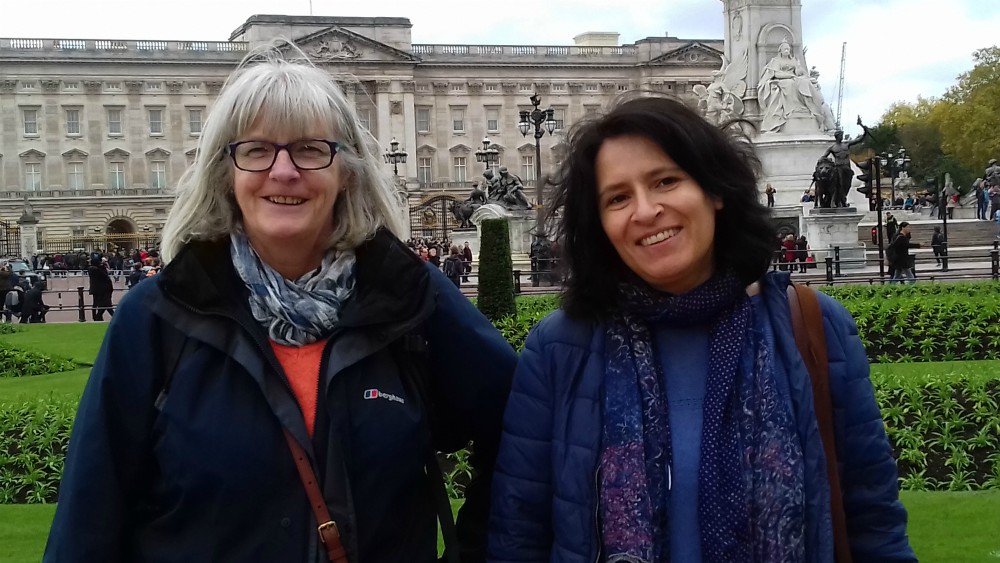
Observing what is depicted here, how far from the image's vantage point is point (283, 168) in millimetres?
2670

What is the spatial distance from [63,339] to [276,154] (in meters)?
15.6

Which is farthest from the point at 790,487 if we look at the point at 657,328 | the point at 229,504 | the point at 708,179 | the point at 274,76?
the point at 274,76

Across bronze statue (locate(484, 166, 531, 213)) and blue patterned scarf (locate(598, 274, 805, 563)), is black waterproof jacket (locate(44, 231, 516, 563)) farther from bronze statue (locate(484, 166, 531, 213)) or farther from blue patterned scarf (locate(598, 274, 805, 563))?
bronze statue (locate(484, 166, 531, 213))

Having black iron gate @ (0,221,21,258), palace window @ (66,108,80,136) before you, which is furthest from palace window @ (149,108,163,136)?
black iron gate @ (0,221,21,258)

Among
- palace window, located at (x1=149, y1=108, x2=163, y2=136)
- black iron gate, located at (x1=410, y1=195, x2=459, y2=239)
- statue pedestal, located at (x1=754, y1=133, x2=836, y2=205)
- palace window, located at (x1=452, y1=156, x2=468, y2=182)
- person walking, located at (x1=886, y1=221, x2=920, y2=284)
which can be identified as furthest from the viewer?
palace window, located at (x1=452, y1=156, x2=468, y2=182)

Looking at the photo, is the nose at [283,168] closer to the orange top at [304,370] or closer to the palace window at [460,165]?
the orange top at [304,370]

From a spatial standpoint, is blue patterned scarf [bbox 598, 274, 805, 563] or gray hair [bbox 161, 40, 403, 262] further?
gray hair [bbox 161, 40, 403, 262]

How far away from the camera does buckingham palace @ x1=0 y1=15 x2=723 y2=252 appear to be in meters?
66.9

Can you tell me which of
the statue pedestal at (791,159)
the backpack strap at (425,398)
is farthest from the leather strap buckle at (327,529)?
the statue pedestal at (791,159)

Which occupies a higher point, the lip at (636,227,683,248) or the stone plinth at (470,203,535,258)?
the stone plinth at (470,203,535,258)

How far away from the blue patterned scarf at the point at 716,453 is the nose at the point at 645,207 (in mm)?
213

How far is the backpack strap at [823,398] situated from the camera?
8.08 feet

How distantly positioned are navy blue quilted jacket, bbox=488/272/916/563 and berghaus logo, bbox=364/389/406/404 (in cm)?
28

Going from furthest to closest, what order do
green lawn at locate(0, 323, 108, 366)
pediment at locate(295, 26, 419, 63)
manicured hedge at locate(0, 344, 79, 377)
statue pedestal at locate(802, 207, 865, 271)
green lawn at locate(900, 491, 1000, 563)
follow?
pediment at locate(295, 26, 419, 63), statue pedestal at locate(802, 207, 865, 271), green lawn at locate(0, 323, 108, 366), manicured hedge at locate(0, 344, 79, 377), green lawn at locate(900, 491, 1000, 563)
